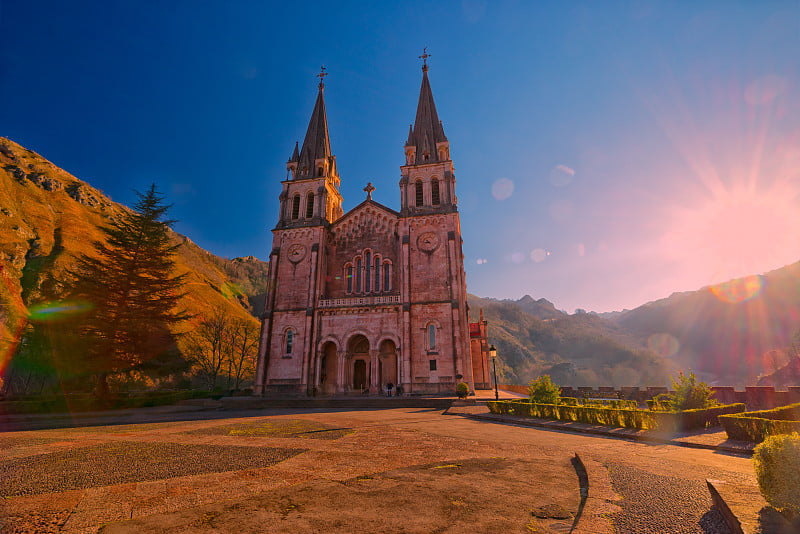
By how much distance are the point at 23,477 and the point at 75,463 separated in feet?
3.85

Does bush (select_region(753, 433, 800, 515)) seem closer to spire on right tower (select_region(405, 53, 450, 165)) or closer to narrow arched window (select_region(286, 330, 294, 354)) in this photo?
narrow arched window (select_region(286, 330, 294, 354))

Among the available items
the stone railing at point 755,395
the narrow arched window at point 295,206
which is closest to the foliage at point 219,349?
the narrow arched window at point 295,206

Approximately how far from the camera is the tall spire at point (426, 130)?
37156mm

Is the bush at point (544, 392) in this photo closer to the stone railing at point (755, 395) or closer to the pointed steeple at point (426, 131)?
the stone railing at point (755, 395)

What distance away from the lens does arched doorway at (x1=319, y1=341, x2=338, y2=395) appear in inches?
1261

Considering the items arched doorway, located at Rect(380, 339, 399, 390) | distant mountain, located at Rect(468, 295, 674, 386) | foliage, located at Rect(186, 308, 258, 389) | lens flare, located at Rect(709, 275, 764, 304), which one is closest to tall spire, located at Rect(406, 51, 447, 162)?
arched doorway, located at Rect(380, 339, 399, 390)

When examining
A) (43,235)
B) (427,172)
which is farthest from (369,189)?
(43,235)

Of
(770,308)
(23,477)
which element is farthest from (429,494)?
(770,308)

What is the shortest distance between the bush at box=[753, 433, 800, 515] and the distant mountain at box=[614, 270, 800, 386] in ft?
593

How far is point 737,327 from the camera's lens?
161m

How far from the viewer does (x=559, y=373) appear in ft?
517

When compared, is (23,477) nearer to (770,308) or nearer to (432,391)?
(432,391)

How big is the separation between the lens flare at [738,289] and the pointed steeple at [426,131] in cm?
20122

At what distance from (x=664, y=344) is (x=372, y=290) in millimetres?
215879
